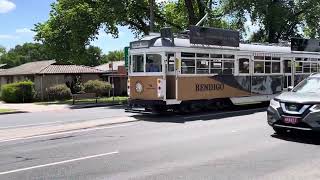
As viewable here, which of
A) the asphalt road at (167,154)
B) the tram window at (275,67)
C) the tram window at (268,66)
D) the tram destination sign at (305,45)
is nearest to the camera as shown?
the asphalt road at (167,154)

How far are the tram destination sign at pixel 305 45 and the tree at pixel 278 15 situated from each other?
11.3 metres

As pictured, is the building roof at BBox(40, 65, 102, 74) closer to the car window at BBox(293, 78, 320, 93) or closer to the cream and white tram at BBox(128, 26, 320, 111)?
the cream and white tram at BBox(128, 26, 320, 111)

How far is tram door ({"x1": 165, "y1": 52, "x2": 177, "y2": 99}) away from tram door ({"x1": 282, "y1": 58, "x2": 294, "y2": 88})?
7958 millimetres

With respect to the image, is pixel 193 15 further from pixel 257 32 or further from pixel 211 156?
pixel 211 156

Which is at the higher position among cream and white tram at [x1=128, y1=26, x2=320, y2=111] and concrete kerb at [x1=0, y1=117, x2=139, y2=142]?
cream and white tram at [x1=128, y1=26, x2=320, y2=111]

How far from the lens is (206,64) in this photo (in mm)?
20609

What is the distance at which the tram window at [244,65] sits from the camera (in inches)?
883

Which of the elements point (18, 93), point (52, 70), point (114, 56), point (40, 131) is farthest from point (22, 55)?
point (40, 131)

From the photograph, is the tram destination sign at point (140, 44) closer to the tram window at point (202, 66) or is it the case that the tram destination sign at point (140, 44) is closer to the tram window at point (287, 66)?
the tram window at point (202, 66)

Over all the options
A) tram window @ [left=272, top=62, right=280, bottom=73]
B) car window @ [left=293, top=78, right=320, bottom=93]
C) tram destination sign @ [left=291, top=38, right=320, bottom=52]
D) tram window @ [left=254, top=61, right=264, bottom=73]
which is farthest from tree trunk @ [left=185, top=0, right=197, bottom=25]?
car window @ [left=293, top=78, right=320, bottom=93]

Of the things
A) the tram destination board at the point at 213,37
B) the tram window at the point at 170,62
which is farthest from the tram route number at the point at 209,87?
the tram destination board at the point at 213,37

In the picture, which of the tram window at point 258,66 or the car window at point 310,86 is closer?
the car window at point 310,86

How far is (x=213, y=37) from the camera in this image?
68.9ft

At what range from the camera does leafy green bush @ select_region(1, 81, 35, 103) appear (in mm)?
39844
